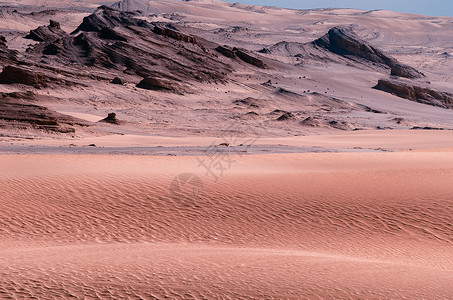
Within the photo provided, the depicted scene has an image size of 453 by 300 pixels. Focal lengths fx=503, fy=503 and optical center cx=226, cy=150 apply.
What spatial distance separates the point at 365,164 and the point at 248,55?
112 ft

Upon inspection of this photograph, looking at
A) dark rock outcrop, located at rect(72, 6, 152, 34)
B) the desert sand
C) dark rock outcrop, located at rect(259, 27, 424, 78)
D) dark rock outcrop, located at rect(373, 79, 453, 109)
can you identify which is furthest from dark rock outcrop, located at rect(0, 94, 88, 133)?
dark rock outcrop, located at rect(259, 27, 424, 78)

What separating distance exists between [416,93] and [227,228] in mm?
39851

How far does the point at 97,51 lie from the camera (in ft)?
129

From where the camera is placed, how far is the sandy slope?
224 inches

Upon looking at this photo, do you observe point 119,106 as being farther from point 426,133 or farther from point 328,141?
point 426,133

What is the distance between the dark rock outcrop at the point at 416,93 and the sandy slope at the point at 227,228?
31.0 meters

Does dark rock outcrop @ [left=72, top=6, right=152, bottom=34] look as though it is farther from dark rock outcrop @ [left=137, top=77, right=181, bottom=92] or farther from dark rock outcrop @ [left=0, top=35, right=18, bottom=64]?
dark rock outcrop @ [left=0, top=35, right=18, bottom=64]

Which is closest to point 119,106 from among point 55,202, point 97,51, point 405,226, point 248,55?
point 97,51

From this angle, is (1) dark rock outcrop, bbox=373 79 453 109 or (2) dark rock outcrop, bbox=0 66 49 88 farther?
(1) dark rock outcrop, bbox=373 79 453 109

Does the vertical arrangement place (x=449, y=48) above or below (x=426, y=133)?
above

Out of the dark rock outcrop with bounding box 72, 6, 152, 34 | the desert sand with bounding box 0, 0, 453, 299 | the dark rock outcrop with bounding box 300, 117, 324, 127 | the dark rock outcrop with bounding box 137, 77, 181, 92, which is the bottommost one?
the dark rock outcrop with bounding box 300, 117, 324, 127

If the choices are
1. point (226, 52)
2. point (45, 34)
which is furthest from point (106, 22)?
point (226, 52)

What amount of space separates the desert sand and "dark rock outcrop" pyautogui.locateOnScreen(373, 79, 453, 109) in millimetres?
3892

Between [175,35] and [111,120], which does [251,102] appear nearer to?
[111,120]
